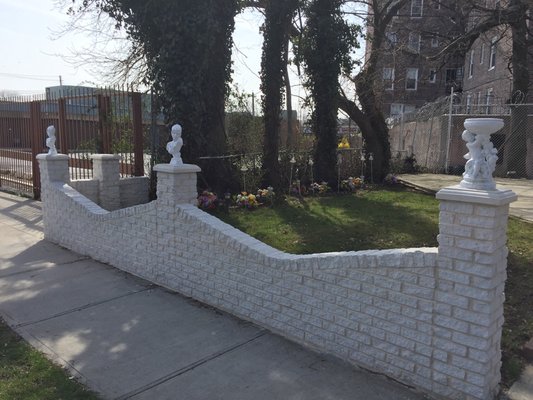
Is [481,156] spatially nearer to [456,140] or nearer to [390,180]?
[390,180]

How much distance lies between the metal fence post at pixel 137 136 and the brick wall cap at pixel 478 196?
6.88 metres

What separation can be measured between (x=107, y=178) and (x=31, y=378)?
17.2 feet

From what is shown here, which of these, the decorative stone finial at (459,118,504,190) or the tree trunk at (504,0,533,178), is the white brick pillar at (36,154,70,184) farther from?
the tree trunk at (504,0,533,178)

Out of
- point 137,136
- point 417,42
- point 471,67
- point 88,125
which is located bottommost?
point 137,136

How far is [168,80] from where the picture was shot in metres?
8.47

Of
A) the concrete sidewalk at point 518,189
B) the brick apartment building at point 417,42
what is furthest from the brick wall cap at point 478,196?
the brick apartment building at point 417,42

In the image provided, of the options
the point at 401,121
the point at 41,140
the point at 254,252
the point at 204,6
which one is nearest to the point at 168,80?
the point at 204,6

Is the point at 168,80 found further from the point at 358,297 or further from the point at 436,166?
the point at 436,166

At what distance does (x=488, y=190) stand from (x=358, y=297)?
128 cm

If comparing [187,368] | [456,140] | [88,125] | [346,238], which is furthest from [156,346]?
[456,140]

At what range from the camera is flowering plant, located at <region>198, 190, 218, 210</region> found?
Answer: 27.9 feet

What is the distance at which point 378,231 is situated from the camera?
23.4ft

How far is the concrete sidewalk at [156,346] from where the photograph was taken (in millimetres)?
3316

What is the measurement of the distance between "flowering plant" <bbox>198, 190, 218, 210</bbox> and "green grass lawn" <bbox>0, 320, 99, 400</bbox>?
15.5 ft
